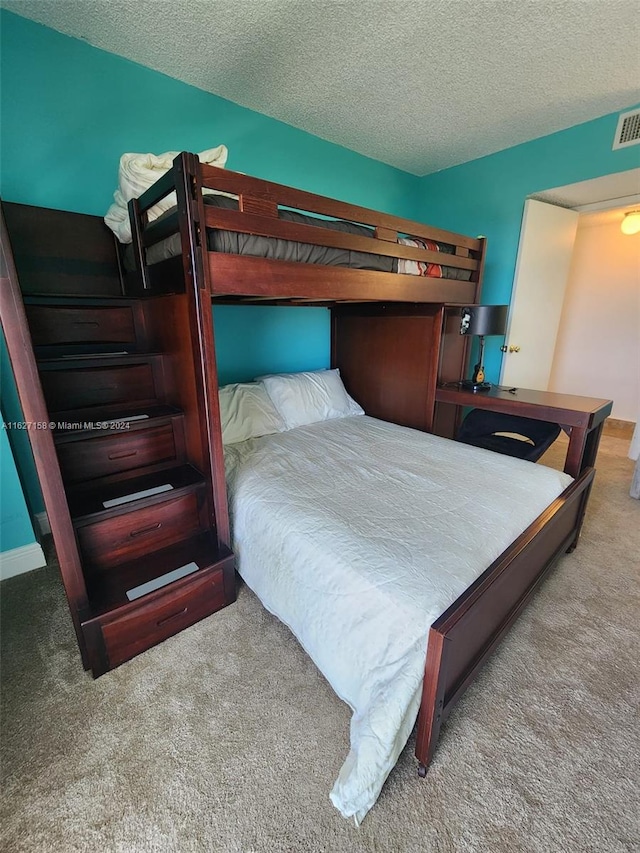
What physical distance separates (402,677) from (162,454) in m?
1.37

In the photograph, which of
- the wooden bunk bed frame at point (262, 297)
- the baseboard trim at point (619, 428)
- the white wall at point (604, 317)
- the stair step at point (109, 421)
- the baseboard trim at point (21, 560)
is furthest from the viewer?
the baseboard trim at point (619, 428)

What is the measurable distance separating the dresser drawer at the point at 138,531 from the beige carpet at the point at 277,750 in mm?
401

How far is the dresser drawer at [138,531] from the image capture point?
144 cm

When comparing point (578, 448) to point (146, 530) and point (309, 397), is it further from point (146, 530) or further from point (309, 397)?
point (146, 530)

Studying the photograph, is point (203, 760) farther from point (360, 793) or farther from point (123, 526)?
point (123, 526)

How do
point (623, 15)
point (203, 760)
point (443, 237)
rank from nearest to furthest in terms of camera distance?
1. point (203, 760)
2. point (623, 15)
3. point (443, 237)

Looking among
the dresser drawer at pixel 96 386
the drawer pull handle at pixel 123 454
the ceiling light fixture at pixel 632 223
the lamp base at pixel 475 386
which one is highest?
the ceiling light fixture at pixel 632 223

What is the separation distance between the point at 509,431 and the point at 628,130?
2147 mm

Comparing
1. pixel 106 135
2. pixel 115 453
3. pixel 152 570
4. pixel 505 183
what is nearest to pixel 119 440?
pixel 115 453

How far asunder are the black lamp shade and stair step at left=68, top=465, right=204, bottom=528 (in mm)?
2003

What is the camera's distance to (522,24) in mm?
1711

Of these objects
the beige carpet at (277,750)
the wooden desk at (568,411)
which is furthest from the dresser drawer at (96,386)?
the wooden desk at (568,411)

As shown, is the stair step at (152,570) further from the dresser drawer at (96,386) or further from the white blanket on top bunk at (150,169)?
the white blanket on top bunk at (150,169)

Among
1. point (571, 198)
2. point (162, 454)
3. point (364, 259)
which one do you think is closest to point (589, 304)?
point (571, 198)
